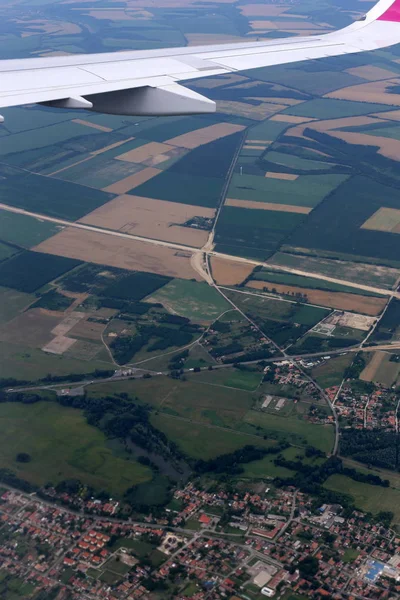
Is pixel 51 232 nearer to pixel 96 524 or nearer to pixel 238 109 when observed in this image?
pixel 96 524

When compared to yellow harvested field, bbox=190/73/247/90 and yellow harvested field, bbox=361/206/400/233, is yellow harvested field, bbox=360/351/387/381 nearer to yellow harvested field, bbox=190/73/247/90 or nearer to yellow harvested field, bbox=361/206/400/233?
yellow harvested field, bbox=361/206/400/233

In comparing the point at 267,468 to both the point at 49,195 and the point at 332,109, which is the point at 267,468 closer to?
the point at 49,195

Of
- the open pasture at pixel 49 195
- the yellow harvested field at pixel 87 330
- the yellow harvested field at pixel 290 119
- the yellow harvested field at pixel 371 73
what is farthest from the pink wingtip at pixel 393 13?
the yellow harvested field at pixel 371 73

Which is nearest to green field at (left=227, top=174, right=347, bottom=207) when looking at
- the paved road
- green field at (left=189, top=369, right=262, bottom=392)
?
the paved road

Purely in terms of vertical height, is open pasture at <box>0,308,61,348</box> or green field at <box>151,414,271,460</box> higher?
open pasture at <box>0,308,61,348</box>

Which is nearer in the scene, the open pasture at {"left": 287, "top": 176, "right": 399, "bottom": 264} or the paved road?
the paved road
